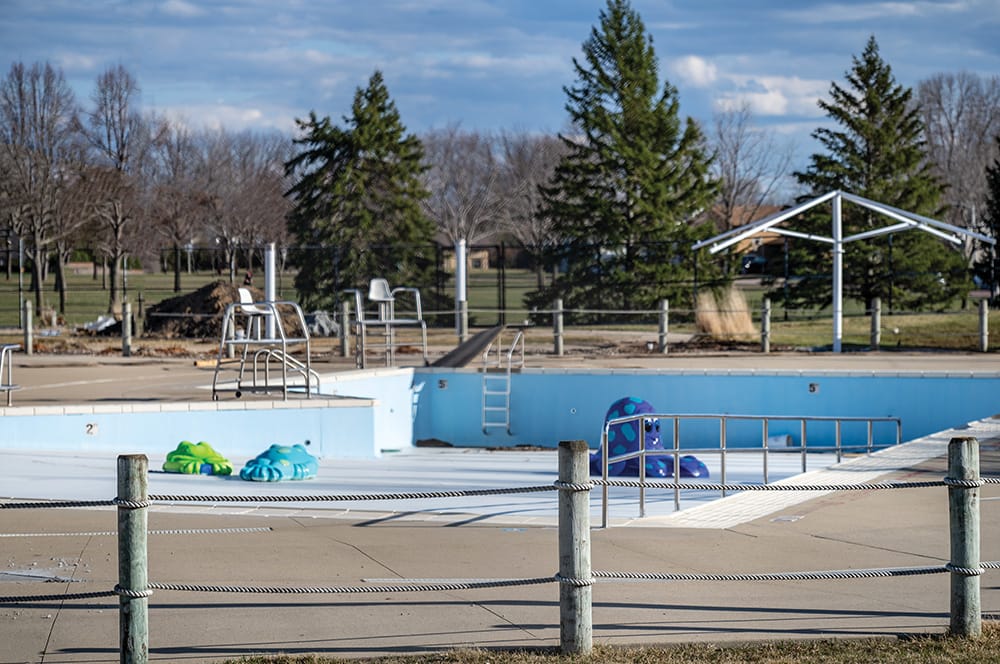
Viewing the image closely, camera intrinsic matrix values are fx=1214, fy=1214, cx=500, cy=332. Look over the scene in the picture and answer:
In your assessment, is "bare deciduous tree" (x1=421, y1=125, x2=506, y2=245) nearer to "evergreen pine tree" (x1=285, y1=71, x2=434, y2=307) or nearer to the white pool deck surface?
"evergreen pine tree" (x1=285, y1=71, x2=434, y2=307)

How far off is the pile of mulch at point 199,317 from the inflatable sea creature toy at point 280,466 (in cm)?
1578

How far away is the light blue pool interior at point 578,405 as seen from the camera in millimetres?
14312

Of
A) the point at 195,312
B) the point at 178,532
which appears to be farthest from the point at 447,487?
the point at 195,312

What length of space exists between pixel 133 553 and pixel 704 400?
44.9ft

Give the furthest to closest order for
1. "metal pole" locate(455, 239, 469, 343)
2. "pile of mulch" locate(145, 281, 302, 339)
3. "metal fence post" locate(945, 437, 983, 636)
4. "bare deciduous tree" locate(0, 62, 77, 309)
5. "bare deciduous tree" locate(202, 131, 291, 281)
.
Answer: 1. "bare deciduous tree" locate(202, 131, 291, 281)
2. "bare deciduous tree" locate(0, 62, 77, 309)
3. "pile of mulch" locate(145, 281, 302, 339)
4. "metal pole" locate(455, 239, 469, 343)
5. "metal fence post" locate(945, 437, 983, 636)

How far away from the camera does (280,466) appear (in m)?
11.4

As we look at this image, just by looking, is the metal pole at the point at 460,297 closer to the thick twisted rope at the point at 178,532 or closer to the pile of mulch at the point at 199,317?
the pile of mulch at the point at 199,317

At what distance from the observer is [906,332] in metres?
27.2

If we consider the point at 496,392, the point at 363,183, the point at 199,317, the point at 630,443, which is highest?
the point at 363,183

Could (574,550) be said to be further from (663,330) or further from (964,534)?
(663,330)

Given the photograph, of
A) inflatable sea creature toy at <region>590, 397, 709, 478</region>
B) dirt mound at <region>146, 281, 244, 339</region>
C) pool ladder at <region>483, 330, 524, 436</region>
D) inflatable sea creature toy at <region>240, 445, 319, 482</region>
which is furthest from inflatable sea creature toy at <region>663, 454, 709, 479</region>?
dirt mound at <region>146, 281, 244, 339</region>

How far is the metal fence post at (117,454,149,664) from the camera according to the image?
4.99 m

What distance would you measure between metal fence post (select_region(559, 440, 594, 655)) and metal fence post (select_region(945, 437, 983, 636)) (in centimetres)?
168

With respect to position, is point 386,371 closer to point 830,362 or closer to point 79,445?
point 79,445
